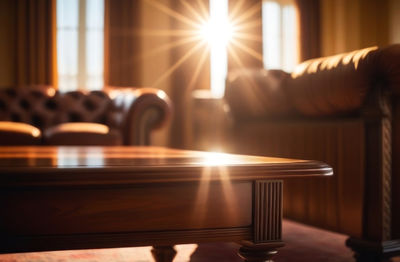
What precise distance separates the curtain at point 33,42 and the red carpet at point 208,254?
3.43 meters

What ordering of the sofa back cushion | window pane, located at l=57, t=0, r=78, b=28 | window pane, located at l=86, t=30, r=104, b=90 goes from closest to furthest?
1. the sofa back cushion
2. window pane, located at l=57, t=0, r=78, b=28
3. window pane, located at l=86, t=30, r=104, b=90

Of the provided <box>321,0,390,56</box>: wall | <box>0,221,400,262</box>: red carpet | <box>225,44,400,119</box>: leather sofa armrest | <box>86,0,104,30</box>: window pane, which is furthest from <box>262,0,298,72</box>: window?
<box>0,221,400,262</box>: red carpet

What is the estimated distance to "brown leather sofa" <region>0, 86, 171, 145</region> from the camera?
11.2 ft

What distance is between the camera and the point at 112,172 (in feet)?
2.73

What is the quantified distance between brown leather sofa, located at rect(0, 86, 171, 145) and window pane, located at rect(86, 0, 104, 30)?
146 centimetres

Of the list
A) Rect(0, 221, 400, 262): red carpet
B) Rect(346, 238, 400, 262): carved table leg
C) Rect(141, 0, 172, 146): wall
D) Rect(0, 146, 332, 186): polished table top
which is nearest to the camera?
Rect(0, 146, 332, 186): polished table top

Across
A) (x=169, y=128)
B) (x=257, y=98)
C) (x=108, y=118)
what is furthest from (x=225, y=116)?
(x=169, y=128)

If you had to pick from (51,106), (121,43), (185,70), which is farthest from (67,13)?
(51,106)

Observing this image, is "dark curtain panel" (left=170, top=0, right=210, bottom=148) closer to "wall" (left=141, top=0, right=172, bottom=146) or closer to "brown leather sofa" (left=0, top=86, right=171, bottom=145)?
"wall" (left=141, top=0, right=172, bottom=146)

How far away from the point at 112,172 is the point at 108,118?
10.6ft

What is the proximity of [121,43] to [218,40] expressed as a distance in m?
1.23

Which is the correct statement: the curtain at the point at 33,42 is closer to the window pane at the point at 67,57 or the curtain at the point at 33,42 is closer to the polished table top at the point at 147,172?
the window pane at the point at 67,57

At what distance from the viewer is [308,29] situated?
608 cm

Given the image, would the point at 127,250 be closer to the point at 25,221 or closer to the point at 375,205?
the point at 375,205
